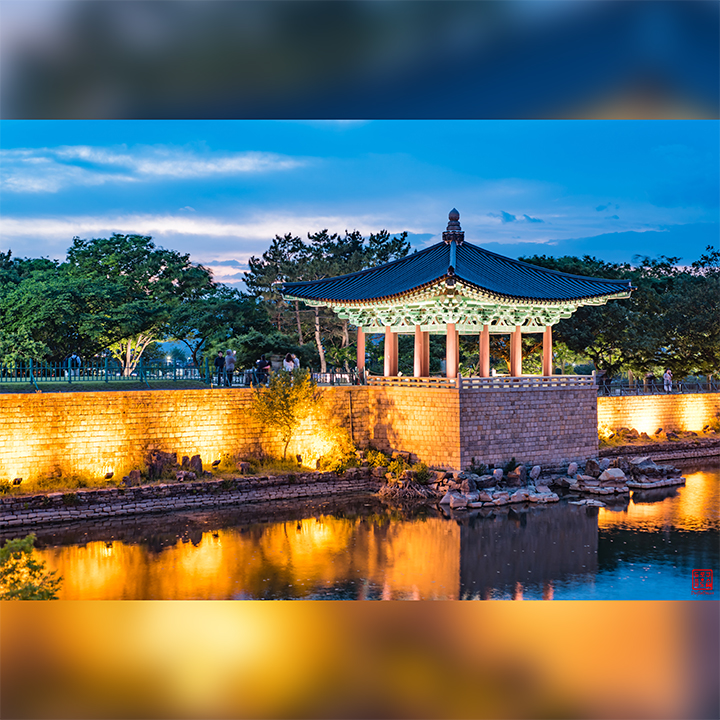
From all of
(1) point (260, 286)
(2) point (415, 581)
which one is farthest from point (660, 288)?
(2) point (415, 581)

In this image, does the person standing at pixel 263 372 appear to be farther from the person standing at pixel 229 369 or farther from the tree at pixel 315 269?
the tree at pixel 315 269

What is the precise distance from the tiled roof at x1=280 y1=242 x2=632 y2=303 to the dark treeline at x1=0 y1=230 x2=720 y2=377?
11.8ft

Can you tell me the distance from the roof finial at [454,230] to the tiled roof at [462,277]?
0.75ft

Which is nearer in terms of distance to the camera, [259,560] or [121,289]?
[259,560]

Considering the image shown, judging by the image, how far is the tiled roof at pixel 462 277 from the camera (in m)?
22.6

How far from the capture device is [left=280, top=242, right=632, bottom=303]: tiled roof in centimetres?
2256

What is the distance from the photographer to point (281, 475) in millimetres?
20109

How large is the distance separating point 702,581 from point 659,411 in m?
17.6

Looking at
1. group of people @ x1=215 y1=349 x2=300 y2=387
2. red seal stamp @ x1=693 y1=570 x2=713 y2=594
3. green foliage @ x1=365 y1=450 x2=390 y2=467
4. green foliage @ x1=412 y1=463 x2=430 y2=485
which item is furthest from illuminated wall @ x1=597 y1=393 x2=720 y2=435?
red seal stamp @ x1=693 y1=570 x2=713 y2=594

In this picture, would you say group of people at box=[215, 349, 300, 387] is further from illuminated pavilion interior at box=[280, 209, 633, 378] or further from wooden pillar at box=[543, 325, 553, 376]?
wooden pillar at box=[543, 325, 553, 376]

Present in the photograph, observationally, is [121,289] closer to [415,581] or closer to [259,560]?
[259,560]

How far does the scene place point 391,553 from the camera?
15.0 meters

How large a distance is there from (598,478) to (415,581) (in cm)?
1071

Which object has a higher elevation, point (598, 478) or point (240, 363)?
point (240, 363)
